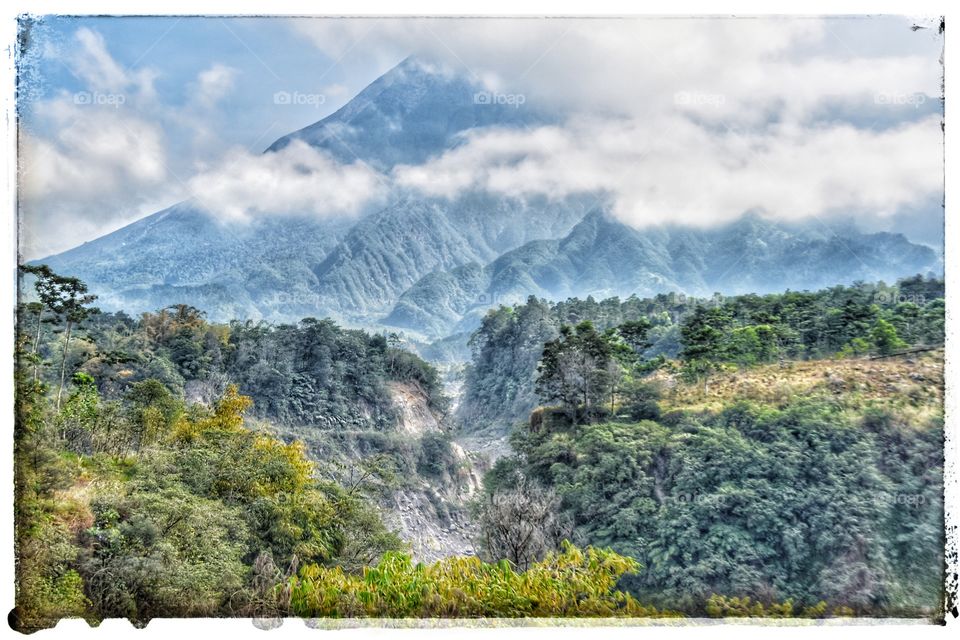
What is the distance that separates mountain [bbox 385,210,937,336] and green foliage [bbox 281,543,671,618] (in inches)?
235

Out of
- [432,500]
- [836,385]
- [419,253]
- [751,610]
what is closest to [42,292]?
[432,500]

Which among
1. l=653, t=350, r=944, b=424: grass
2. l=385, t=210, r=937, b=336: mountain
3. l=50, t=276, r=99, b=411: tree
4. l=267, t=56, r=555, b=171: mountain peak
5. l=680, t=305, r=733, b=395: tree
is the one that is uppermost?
l=267, t=56, r=555, b=171: mountain peak

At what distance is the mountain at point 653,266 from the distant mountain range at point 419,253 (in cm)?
3

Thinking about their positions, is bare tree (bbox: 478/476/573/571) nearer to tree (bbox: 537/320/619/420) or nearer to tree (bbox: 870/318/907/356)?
tree (bbox: 537/320/619/420)

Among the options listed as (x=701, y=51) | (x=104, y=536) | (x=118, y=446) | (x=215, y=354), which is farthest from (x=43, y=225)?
(x=701, y=51)

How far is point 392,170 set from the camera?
11.3 m

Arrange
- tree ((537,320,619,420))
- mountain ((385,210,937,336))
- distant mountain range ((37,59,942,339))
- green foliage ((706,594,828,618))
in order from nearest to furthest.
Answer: green foliage ((706,594,828,618)), tree ((537,320,619,420)), mountain ((385,210,937,336)), distant mountain range ((37,59,942,339))

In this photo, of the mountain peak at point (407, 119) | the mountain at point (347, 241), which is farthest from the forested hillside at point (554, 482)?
the mountain peak at point (407, 119)

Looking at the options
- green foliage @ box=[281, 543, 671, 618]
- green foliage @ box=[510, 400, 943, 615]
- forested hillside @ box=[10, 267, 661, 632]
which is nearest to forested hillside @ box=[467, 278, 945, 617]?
green foliage @ box=[510, 400, 943, 615]

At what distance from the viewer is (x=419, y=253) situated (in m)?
12.7

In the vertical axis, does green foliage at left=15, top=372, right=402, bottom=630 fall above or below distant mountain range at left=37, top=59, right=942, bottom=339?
below

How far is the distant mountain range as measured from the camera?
10.3 metres

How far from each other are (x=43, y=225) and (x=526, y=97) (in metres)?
5.88

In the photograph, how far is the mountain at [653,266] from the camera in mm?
8914
